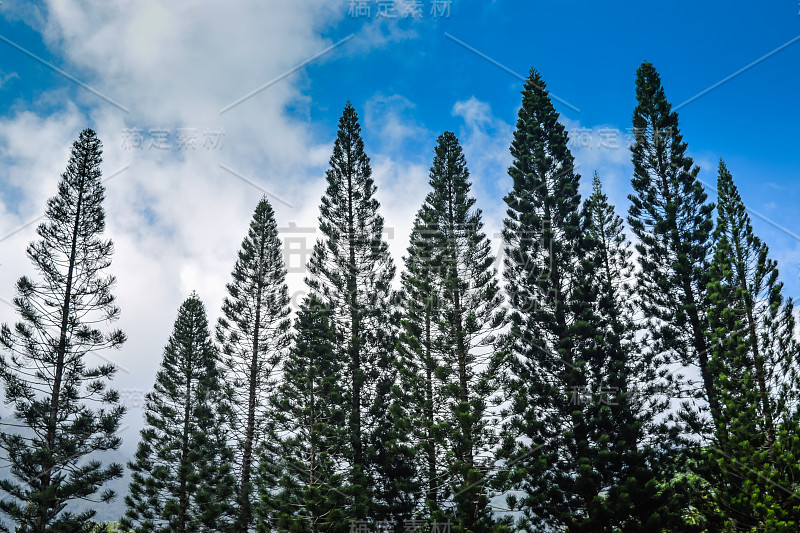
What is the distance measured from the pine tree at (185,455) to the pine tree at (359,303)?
5.20m

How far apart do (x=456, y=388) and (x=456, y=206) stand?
674cm

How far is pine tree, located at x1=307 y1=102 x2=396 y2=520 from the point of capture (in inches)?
545

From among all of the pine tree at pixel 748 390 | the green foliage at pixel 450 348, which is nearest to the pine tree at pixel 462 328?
the green foliage at pixel 450 348

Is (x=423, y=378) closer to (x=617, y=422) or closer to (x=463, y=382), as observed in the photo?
(x=463, y=382)

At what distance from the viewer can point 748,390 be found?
11.1 m

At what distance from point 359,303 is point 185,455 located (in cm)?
875

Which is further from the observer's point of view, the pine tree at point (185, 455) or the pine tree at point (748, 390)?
the pine tree at point (185, 455)

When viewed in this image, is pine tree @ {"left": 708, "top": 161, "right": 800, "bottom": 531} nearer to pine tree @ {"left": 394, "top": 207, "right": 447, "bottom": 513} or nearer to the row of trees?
the row of trees

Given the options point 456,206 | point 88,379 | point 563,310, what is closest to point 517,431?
point 563,310

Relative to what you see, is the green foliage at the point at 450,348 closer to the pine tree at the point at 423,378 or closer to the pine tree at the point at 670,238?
the pine tree at the point at 423,378

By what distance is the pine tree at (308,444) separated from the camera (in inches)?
467

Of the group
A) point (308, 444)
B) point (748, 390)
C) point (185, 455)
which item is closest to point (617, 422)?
point (748, 390)

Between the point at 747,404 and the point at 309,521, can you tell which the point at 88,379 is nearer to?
the point at 309,521

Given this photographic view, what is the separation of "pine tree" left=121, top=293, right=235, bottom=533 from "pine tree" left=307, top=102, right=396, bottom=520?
17.1 ft
